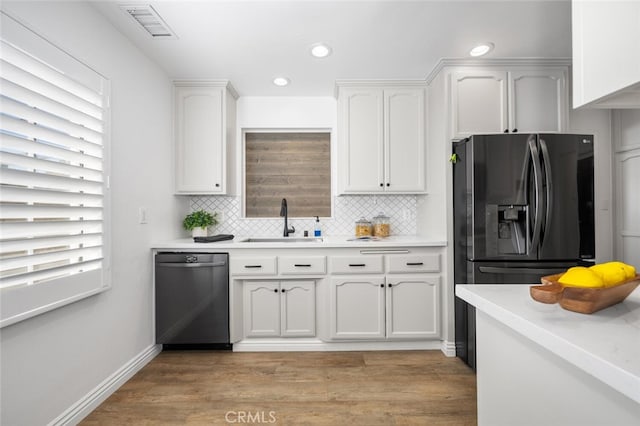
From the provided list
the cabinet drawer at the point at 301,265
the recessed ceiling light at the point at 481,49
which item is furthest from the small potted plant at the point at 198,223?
the recessed ceiling light at the point at 481,49

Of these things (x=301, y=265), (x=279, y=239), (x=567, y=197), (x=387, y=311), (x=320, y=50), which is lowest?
(x=387, y=311)

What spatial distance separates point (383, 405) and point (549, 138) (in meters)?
2.05

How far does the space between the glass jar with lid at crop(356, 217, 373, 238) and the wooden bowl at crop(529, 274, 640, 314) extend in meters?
2.30

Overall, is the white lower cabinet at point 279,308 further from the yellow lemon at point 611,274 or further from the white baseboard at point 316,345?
the yellow lemon at point 611,274

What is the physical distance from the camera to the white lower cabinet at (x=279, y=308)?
8.58 ft

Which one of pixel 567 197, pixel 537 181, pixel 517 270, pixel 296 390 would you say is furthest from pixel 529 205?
pixel 296 390

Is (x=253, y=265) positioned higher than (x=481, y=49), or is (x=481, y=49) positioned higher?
(x=481, y=49)

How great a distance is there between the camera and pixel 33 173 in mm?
1438

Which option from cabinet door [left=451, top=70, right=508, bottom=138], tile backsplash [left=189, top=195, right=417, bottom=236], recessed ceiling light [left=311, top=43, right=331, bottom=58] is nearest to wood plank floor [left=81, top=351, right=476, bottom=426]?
tile backsplash [left=189, top=195, right=417, bottom=236]

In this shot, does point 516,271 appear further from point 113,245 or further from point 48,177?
point 48,177

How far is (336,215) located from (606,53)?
2601 mm

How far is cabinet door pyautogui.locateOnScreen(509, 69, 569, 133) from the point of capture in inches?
101

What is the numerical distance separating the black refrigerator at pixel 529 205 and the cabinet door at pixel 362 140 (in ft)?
2.84

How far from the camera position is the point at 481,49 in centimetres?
237
